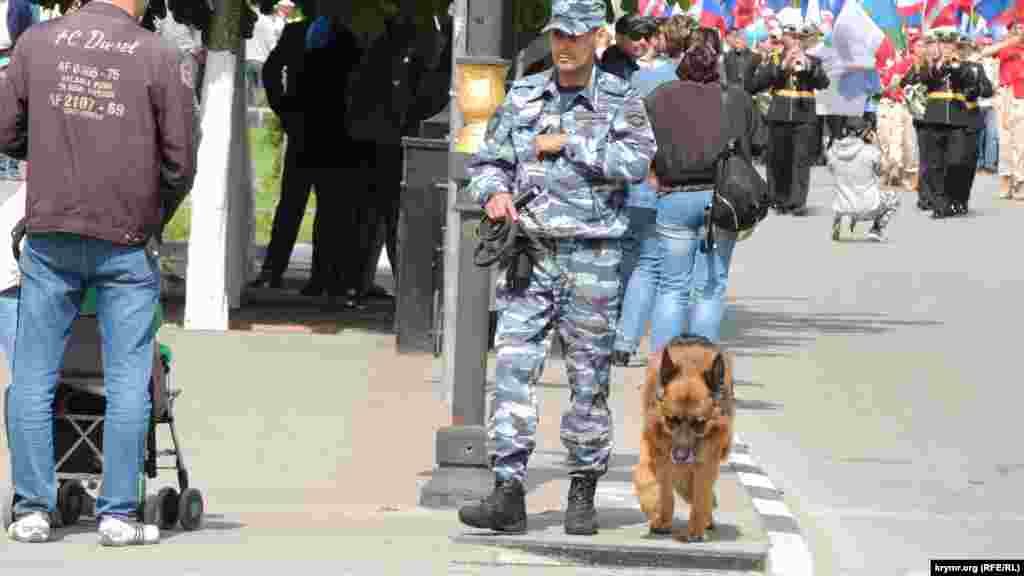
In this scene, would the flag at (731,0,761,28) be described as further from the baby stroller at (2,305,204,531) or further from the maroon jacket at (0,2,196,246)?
the maroon jacket at (0,2,196,246)

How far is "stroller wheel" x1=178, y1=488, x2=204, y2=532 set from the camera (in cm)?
904

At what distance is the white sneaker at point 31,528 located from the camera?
860 cm

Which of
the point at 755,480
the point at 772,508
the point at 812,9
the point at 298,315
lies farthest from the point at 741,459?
the point at 812,9

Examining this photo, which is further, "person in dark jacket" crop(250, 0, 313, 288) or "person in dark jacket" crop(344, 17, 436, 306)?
"person in dark jacket" crop(250, 0, 313, 288)

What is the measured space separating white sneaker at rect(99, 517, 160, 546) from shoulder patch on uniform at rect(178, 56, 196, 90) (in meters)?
1.44

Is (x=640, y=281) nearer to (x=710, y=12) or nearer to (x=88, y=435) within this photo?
(x=88, y=435)

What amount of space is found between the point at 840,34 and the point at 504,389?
2880cm

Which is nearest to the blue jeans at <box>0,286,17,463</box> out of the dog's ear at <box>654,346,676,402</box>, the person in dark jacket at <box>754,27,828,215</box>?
the dog's ear at <box>654,346,676,402</box>

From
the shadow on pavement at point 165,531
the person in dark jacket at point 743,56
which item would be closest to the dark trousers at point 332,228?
the shadow on pavement at point 165,531

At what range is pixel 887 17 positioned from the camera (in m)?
36.9

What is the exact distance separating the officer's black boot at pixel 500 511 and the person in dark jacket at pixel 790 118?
76.6 feet

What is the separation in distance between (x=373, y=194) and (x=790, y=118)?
1482 centimetres

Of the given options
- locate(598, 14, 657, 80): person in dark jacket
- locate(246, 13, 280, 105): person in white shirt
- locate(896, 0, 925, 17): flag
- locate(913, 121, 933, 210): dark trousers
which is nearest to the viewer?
locate(598, 14, 657, 80): person in dark jacket

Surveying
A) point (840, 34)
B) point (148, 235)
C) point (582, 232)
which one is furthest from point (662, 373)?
point (840, 34)
